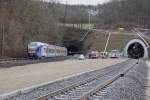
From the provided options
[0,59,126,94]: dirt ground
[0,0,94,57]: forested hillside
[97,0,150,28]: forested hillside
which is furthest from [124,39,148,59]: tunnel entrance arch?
[0,59,126,94]: dirt ground

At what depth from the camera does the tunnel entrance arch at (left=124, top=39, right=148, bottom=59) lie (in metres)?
134

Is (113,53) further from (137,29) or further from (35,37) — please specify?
(137,29)

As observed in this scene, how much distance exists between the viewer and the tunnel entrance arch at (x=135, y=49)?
134 metres

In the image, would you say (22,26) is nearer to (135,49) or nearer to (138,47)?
(135,49)

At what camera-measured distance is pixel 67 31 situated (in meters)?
152

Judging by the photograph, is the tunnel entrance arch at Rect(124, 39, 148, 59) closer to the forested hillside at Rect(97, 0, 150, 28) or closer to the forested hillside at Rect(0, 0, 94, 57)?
the forested hillside at Rect(0, 0, 94, 57)

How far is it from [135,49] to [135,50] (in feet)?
5.06

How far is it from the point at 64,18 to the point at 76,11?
80.0ft

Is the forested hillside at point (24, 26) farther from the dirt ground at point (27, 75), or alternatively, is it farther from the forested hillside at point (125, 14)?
the forested hillside at point (125, 14)

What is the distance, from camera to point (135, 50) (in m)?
139

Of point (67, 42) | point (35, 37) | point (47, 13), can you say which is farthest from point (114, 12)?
point (35, 37)

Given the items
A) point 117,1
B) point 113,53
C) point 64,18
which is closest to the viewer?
point 113,53

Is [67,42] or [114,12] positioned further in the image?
[114,12]

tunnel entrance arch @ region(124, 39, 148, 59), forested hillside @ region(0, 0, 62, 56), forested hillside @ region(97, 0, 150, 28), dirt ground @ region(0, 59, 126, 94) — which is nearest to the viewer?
dirt ground @ region(0, 59, 126, 94)
